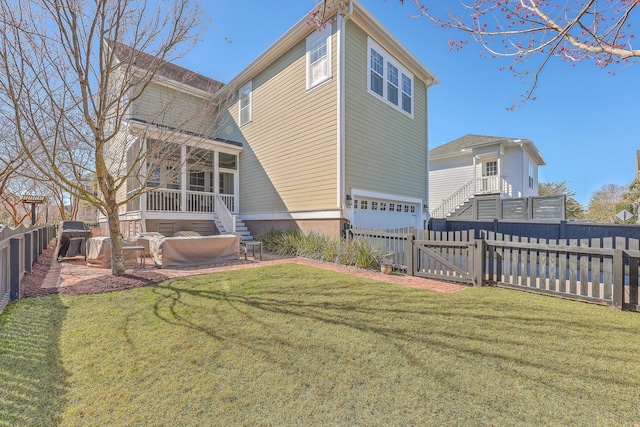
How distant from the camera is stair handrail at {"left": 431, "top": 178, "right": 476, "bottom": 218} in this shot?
1794 cm

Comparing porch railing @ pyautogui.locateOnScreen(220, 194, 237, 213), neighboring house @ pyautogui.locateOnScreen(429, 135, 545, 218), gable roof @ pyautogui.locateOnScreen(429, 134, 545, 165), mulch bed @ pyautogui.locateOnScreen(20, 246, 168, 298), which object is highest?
gable roof @ pyautogui.locateOnScreen(429, 134, 545, 165)

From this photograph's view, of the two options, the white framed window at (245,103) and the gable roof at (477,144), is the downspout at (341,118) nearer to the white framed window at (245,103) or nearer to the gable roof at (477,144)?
the white framed window at (245,103)

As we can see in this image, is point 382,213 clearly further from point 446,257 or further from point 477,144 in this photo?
point 477,144

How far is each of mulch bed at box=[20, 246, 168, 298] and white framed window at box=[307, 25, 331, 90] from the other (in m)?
8.05

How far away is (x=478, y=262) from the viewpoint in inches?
231

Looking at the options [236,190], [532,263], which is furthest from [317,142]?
[532,263]

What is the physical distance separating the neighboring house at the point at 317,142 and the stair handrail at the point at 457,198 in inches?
226

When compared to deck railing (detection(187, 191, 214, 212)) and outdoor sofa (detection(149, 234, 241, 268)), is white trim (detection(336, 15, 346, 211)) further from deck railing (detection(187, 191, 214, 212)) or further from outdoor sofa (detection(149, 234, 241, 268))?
deck railing (detection(187, 191, 214, 212))

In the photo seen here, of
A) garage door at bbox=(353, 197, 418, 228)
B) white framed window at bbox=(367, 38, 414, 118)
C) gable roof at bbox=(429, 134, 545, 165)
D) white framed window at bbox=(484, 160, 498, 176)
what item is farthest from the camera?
white framed window at bbox=(484, 160, 498, 176)

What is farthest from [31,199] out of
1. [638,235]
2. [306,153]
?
[638,235]

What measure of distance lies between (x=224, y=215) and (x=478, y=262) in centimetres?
966

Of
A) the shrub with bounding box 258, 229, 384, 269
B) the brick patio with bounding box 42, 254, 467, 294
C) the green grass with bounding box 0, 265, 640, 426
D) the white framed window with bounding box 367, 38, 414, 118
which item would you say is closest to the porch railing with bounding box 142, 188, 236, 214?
the shrub with bounding box 258, 229, 384, 269

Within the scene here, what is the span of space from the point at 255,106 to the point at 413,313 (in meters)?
11.7

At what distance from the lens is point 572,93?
30.0 ft
